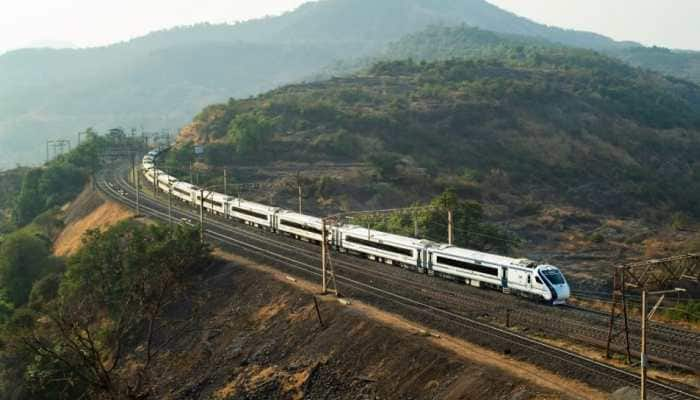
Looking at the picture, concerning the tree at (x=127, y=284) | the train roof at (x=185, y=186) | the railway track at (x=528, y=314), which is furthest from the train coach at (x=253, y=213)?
the railway track at (x=528, y=314)

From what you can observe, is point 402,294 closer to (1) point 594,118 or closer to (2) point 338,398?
(2) point 338,398

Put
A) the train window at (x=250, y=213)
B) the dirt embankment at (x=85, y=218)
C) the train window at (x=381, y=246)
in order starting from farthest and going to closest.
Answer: the dirt embankment at (x=85, y=218)
the train window at (x=250, y=213)
the train window at (x=381, y=246)

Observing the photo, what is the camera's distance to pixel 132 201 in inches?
4021

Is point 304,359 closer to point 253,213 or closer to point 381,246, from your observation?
point 381,246

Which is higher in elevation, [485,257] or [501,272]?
[485,257]

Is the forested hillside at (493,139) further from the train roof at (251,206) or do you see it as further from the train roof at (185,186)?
the train roof at (251,206)

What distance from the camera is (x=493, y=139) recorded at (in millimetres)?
161125

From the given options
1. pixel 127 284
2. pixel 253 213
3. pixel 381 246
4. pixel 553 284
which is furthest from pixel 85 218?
pixel 553 284

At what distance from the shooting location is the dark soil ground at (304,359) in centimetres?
3500

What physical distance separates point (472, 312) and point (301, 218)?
103 ft

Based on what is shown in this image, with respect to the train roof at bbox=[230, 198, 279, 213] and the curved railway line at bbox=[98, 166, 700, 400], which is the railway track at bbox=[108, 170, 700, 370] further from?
the train roof at bbox=[230, 198, 279, 213]

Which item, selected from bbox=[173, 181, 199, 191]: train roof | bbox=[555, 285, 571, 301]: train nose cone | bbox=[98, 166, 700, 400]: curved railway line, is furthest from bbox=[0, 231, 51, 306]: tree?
bbox=[555, 285, 571, 301]: train nose cone

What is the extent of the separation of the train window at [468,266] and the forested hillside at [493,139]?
65.0 metres

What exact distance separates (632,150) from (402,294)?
132 metres
